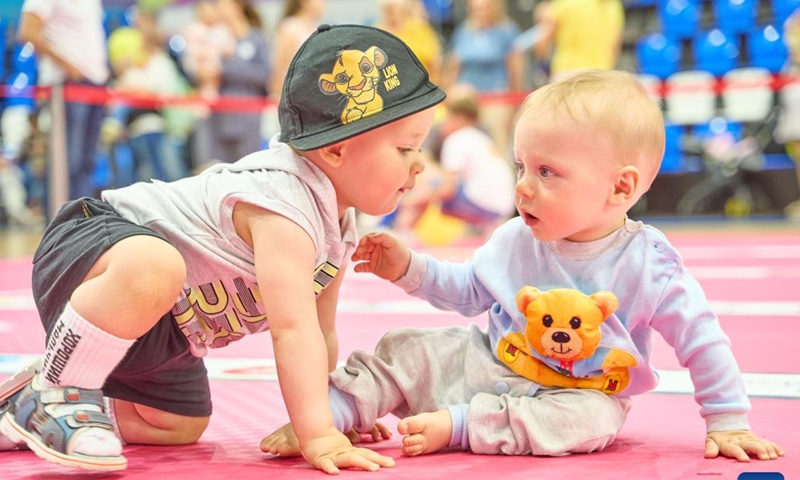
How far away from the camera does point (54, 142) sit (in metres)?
4.98

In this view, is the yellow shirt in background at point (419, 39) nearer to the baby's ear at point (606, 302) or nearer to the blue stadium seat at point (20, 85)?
the blue stadium seat at point (20, 85)

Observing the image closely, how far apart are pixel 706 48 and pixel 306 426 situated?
27.3 feet

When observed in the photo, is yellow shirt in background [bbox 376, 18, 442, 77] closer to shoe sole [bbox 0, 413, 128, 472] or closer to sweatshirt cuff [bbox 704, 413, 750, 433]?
sweatshirt cuff [bbox 704, 413, 750, 433]

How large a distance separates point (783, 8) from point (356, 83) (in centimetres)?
825

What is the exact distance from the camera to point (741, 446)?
1356 mm

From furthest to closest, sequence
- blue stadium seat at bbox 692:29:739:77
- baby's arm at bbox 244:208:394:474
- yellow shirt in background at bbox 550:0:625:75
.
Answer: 1. blue stadium seat at bbox 692:29:739:77
2. yellow shirt in background at bbox 550:0:625:75
3. baby's arm at bbox 244:208:394:474

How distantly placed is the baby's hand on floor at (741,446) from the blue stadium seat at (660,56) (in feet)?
26.5

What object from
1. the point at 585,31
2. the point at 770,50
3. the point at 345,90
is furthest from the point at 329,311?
the point at 770,50

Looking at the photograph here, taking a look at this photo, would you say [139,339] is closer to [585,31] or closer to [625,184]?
[625,184]

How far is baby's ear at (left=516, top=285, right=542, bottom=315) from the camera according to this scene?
58.2 inches

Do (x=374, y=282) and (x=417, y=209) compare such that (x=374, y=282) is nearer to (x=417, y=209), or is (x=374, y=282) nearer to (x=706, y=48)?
(x=417, y=209)

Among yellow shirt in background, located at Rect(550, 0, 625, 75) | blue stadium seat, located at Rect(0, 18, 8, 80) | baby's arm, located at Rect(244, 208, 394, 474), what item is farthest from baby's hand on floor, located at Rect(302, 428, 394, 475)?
blue stadium seat, located at Rect(0, 18, 8, 80)

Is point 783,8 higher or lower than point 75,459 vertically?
higher

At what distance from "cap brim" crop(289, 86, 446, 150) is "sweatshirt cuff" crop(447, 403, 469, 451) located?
Result: 423 mm
